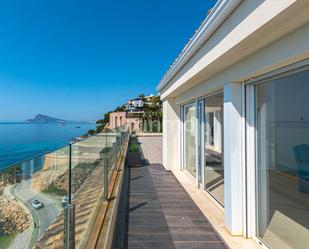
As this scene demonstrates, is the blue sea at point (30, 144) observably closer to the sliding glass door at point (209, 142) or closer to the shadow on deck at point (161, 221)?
the shadow on deck at point (161, 221)

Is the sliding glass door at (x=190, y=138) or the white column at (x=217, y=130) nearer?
the white column at (x=217, y=130)

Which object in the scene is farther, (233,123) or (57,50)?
(57,50)

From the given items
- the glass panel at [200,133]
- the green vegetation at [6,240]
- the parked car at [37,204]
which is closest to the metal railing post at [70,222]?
the parked car at [37,204]

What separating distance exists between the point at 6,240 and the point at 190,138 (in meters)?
6.07

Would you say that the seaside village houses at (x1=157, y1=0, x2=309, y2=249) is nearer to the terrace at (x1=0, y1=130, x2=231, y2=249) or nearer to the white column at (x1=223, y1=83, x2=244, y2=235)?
the white column at (x1=223, y1=83, x2=244, y2=235)

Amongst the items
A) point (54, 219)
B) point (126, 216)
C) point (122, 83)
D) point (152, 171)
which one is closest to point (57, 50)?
point (122, 83)

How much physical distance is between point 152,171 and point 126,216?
13.0 ft

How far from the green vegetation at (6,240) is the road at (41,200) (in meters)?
0.18

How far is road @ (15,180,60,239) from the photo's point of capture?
3.98 feet

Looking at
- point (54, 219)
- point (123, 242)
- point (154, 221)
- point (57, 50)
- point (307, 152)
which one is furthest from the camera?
point (57, 50)

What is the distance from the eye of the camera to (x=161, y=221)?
4.05 meters

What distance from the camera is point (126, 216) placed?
427 cm

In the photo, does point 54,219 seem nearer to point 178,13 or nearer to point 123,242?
point 123,242

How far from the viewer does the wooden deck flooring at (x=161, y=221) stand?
3.34 meters
